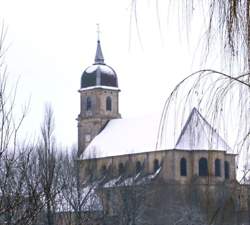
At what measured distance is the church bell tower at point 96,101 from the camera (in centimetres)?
7869

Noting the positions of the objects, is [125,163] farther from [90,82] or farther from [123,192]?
[123,192]

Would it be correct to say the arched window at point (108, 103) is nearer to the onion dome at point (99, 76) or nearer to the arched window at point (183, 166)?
the onion dome at point (99, 76)

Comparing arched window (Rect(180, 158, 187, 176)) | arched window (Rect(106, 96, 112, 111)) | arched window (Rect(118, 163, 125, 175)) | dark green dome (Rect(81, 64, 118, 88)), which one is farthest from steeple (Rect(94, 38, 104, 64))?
arched window (Rect(180, 158, 187, 176))

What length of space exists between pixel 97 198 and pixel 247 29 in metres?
46.0

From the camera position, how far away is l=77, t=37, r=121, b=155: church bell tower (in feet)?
258

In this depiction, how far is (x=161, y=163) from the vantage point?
226 ft

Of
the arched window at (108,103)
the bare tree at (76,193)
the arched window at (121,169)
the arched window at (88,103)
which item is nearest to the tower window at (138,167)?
the arched window at (121,169)

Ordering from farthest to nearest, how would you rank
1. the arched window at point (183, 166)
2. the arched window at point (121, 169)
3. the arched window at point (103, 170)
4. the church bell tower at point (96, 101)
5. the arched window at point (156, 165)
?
the church bell tower at point (96, 101)
the arched window at point (103, 170)
the arched window at point (121, 169)
the arched window at point (183, 166)
the arched window at point (156, 165)

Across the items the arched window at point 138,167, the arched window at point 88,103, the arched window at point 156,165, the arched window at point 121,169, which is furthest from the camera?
the arched window at point 88,103

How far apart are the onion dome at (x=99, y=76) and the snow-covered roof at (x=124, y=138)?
13.2 feet

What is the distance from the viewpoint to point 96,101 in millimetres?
78875

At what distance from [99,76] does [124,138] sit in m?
7.32

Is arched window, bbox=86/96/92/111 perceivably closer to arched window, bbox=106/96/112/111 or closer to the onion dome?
the onion dome

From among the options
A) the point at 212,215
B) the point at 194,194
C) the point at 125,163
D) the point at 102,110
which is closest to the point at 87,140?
the point at 102,110
